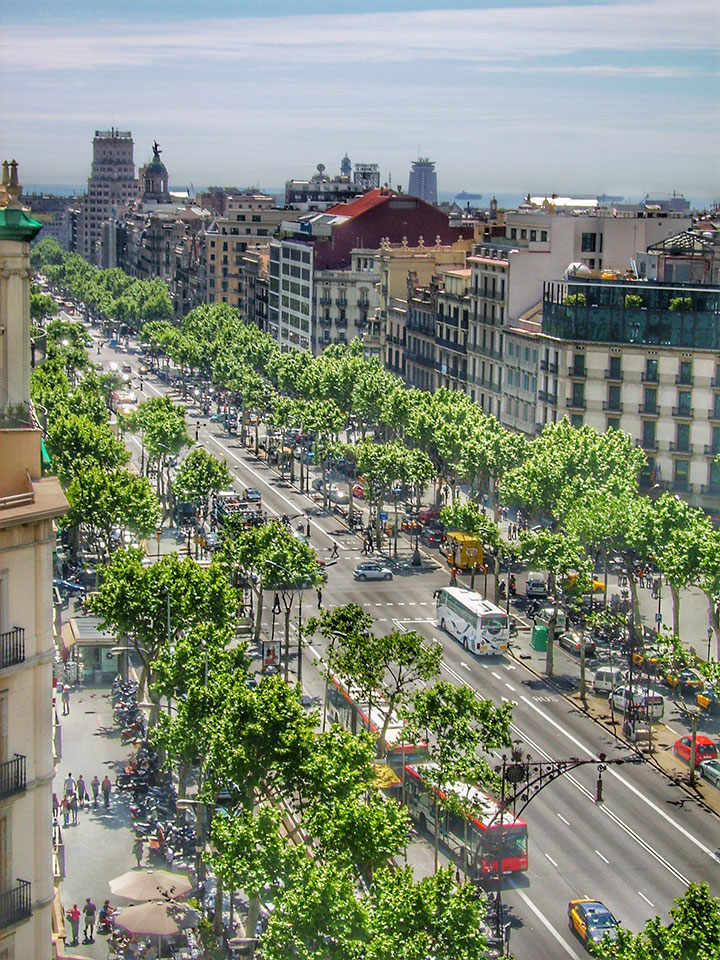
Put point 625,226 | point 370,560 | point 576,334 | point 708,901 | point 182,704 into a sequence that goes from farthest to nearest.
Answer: point 625,226, point 576,334, point 370,560, point 182,704, point 708,901

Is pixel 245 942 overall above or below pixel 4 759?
below

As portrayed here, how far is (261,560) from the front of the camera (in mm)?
69500

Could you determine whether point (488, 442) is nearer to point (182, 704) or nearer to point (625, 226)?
point (625, 226)

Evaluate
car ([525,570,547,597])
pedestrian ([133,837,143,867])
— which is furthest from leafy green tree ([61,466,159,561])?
pedestrian ([133,837,143,867])

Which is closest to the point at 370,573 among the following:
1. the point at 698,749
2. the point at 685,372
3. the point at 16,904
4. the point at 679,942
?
the point at 685,372

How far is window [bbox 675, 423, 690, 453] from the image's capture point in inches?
3620

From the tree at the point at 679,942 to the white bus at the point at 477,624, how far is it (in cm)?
3752

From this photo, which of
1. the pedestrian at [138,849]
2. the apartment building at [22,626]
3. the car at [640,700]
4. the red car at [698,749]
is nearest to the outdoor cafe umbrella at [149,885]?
the pedestrian at [138,849]

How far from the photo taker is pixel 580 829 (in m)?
51.0

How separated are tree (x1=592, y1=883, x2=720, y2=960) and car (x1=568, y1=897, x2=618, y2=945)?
10164mm

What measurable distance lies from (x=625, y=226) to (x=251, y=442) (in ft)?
135

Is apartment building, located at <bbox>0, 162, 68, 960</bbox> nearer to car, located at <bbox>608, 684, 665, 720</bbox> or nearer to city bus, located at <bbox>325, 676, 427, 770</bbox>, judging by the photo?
city bus, located at <bbox>325, 676, 427, 770</bbox>

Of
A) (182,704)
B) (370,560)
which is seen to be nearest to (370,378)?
(370,560)

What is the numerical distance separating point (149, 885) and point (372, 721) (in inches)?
561
